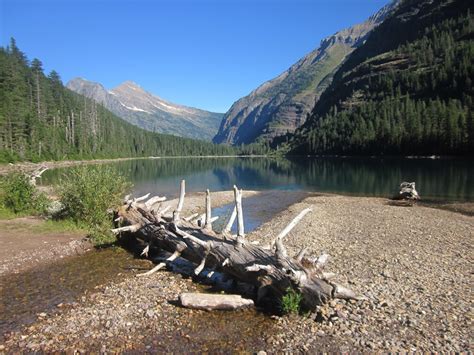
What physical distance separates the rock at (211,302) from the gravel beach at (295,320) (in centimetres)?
21

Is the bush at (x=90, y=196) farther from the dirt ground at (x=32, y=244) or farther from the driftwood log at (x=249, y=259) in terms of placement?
the driftwood log at (x=249, y=259)

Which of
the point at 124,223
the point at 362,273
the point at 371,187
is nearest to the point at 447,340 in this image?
the point at 362,273

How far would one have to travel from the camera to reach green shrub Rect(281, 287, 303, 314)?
1120cm

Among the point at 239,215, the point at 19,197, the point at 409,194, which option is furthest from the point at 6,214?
the point at 409,194

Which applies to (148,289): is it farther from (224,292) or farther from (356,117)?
(356,117)

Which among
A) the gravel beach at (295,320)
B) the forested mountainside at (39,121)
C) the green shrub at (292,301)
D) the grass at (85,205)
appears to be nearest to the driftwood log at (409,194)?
the gravel beach at (295,320)

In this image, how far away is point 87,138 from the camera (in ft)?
525

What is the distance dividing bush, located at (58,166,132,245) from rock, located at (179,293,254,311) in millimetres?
12412

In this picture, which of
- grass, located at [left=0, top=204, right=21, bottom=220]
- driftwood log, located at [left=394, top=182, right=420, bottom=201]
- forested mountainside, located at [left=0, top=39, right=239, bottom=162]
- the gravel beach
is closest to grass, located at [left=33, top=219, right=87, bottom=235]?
grass, located at [left=0, top=204, right=21, bottom=220]

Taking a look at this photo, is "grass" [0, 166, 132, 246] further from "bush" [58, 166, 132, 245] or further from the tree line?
the tree line

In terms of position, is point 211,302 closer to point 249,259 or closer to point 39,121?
point 249,259

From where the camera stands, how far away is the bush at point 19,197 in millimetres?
27344

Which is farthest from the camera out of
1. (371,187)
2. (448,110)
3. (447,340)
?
(448,110)

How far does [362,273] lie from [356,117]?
613ft
